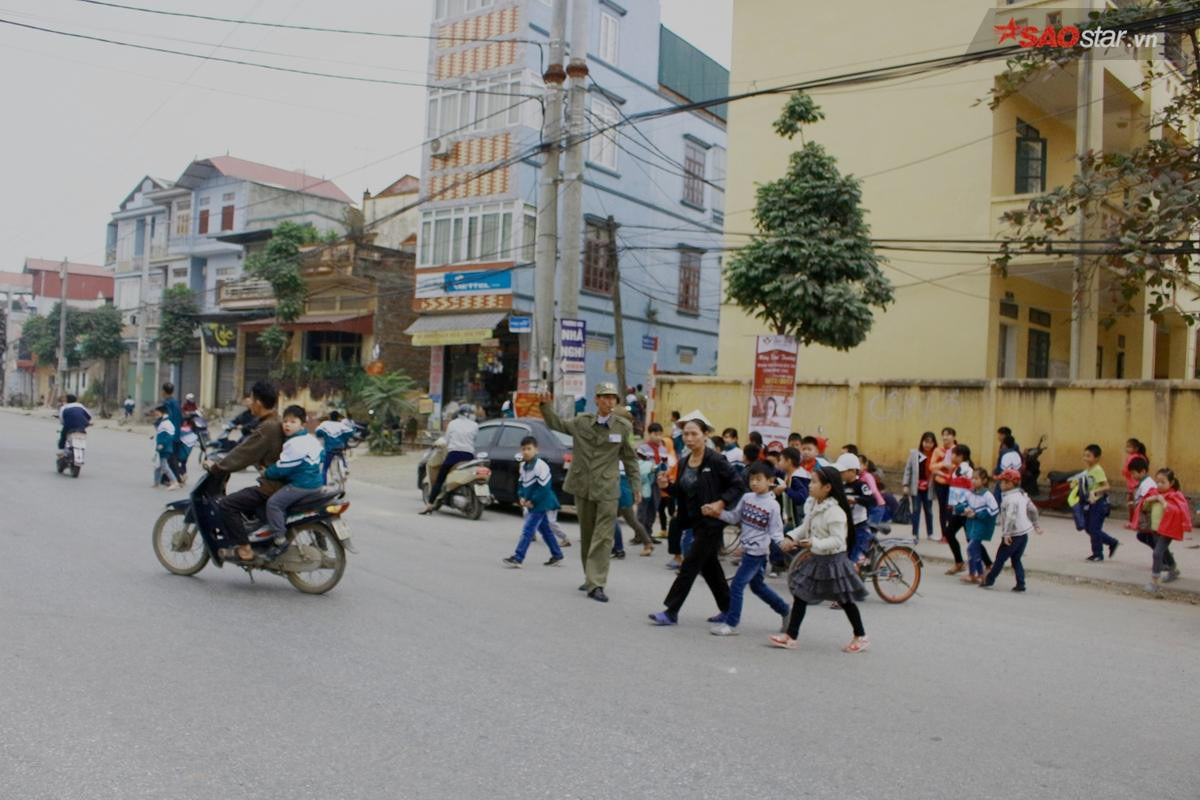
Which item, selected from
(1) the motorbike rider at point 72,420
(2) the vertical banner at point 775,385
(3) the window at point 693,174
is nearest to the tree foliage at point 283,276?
(3) the window at point 693,174

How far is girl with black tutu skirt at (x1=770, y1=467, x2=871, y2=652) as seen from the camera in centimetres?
727

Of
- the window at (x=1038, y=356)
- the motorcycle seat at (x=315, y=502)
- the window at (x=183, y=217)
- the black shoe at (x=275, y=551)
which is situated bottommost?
the black shoe at (x=275, y=551)

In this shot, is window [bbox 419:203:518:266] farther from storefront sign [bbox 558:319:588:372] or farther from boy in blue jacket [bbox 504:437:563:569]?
boy in blue jacket [bbox 504:437:563:569]

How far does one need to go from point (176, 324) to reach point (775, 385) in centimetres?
3480

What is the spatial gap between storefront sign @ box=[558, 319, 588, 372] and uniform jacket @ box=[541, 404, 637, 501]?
704cm

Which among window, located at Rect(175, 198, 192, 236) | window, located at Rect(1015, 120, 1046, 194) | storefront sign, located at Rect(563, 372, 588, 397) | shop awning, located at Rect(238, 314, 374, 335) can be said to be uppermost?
window, located at Rect(175, 198, 192, 236)

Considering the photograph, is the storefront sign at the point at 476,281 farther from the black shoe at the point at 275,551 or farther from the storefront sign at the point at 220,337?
the black shoe at the point at 275,551

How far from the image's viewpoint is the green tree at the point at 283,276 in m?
35.1

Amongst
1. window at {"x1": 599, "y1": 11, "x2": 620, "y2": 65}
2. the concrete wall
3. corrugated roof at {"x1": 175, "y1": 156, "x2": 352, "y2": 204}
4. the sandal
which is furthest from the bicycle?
corrugated roof at {"x1": 175, "y1": 156, "x2": 352, "y2": 204}

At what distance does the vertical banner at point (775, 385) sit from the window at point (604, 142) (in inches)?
641

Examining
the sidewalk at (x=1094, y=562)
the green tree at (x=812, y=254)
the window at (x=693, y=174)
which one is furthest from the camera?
the window at (x=693, y=174)

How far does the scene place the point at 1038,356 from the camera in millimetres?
24141

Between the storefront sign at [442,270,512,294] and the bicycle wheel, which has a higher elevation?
the storefront sign at [442,270,512,294]

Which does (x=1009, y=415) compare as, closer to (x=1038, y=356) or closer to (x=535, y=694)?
(x=1038, y=356)
